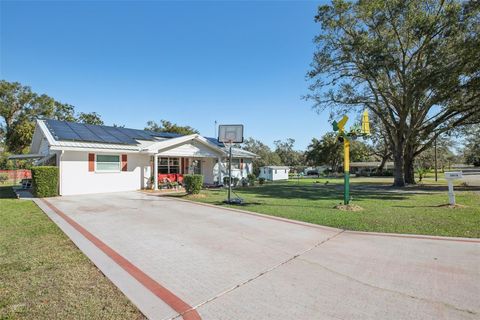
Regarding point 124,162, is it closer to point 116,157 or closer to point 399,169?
point 116,157

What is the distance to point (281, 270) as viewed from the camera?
4430 millimetres

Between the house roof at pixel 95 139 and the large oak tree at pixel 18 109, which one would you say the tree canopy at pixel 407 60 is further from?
the large oak tree at pixel 18 109

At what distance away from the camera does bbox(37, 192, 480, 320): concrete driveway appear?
3.25m

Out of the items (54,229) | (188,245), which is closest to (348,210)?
(188,245)

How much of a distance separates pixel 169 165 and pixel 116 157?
4031mm

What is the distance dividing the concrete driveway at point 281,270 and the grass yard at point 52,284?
22cm

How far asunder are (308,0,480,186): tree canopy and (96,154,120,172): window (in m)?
16.1

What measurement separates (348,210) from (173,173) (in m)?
13.5

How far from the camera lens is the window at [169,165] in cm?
A: 1958

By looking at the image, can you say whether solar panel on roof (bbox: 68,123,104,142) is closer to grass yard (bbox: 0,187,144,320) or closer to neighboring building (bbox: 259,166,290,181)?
grass yard (bbox: 0,187,144,320)

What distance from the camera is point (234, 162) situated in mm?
25109

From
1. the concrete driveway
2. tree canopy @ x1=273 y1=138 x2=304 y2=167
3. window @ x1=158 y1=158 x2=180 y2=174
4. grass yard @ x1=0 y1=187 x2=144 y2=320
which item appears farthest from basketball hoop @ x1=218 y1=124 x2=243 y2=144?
tree canopy @ x1=273 y1=138 x2=304 y2=167

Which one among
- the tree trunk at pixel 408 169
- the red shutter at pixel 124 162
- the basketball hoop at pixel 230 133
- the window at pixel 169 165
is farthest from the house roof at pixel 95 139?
the tree trunk at pixel 408 169

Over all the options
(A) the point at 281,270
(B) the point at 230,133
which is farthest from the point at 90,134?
(A) the point at 281,270
